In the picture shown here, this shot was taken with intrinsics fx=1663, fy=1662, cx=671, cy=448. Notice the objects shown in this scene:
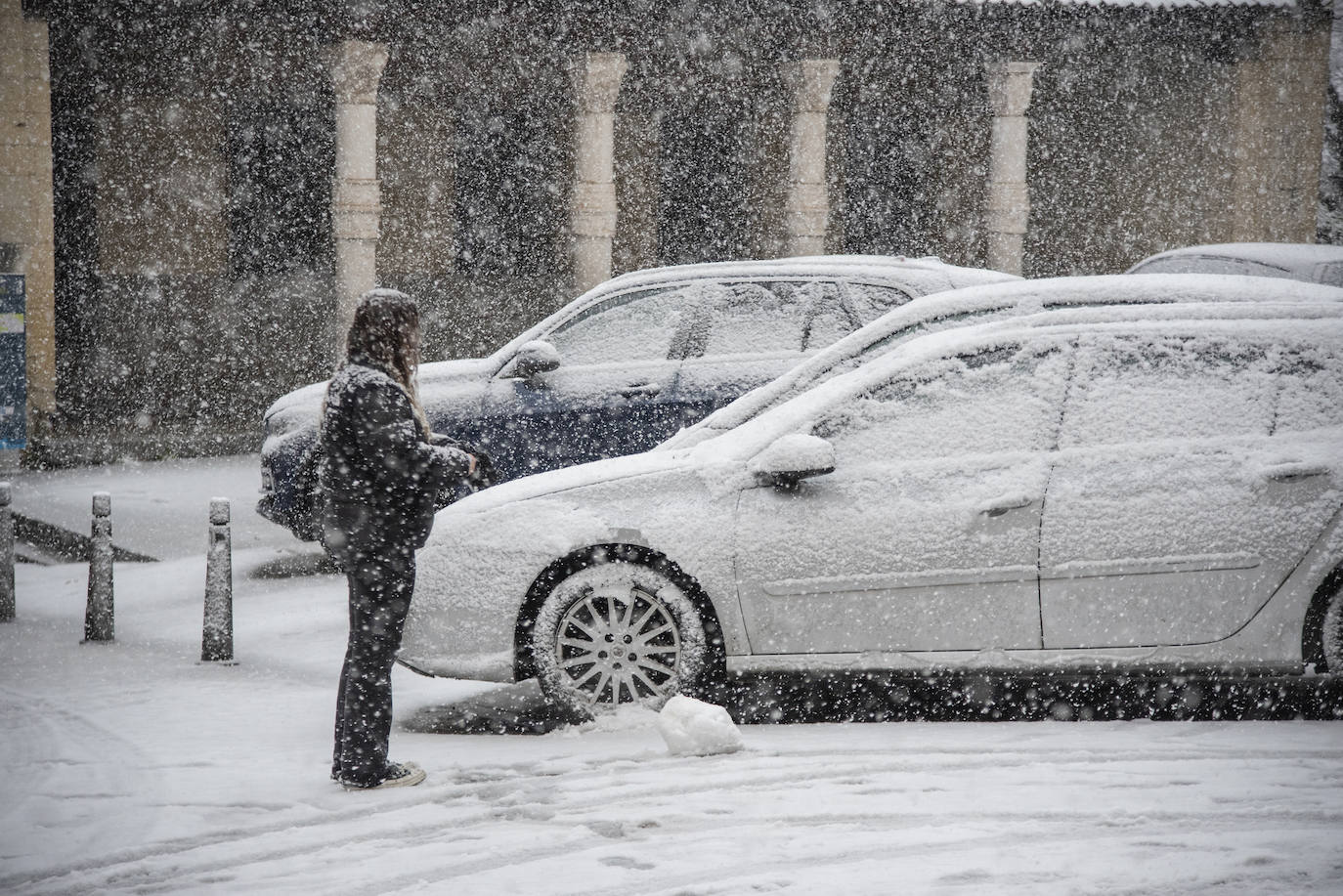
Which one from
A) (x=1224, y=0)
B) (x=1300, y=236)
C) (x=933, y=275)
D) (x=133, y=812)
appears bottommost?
(x=133, y=812)

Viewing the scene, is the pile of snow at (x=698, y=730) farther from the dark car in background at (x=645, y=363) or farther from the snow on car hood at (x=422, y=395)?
the snow on car hood at (x=422, y=395)

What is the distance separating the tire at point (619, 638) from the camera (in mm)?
6164

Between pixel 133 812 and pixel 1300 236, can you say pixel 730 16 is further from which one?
pixel 133 812

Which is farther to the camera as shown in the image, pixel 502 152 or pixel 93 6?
pixel 502 152

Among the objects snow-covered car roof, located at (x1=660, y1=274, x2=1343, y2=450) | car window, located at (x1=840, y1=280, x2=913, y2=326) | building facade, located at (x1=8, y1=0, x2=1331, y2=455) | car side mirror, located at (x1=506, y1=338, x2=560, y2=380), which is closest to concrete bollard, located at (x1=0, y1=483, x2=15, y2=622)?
car side mirror, located at (x1=506, y1=338, x2=560, y2=380)

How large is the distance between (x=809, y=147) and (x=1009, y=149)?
240cm

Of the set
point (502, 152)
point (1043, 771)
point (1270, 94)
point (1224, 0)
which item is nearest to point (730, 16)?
point (502, 152)

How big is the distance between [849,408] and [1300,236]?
1545 centimetres

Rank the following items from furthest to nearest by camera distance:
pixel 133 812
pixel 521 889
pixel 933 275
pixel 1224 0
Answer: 1. pixel 1224 0
2. pixel 933 275
3. pixel 133 812
4. pixel 521 889

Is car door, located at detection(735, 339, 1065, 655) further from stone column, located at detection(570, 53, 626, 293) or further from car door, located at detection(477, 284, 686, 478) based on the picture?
stone column, located at detection(570, 53, 626, 293)

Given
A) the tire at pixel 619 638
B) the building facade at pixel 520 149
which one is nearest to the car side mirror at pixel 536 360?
the tire at pixel 619 638

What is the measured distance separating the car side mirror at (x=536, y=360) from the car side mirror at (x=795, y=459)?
3.29m

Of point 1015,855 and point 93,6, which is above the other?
point 93,6

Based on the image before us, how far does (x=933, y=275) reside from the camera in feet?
30.2
